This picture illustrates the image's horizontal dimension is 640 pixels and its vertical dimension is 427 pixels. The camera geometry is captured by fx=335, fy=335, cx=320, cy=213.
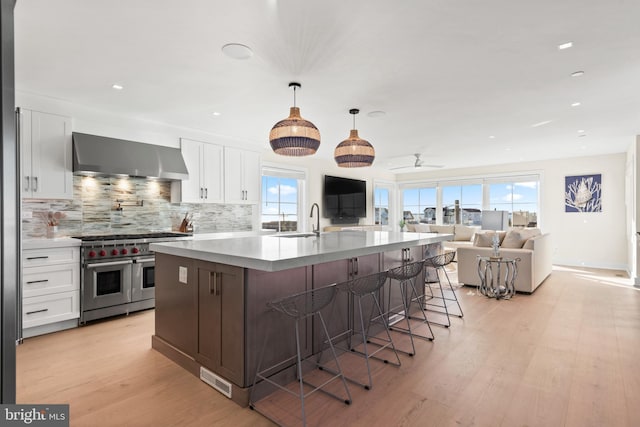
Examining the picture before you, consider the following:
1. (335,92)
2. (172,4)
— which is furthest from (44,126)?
(335,92)

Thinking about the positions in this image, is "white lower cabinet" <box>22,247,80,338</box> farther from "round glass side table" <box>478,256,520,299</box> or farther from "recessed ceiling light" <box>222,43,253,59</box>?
"round glass side table" <box>478,256,520,299</box>

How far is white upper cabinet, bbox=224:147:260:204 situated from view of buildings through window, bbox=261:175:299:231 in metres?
0.65

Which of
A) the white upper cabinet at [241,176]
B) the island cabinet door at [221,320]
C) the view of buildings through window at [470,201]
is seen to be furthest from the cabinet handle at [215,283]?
the view of buildings through window at [470,201]

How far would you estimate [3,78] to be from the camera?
3.13ft

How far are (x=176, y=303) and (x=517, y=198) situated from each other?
8399 millimetres

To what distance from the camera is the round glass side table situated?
477 cm

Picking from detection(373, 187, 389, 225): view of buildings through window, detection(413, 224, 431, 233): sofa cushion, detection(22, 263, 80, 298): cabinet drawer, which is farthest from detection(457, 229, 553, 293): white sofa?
detection(22, 263, 80, 298): cabinet drawer

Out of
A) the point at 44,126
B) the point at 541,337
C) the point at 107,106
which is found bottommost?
the point at 541,337

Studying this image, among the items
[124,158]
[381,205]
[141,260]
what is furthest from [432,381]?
[381,205]

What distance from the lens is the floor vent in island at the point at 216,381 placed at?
7.07ft

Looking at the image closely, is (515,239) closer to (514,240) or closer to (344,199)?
(514,240)

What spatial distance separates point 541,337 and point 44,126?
5.50 meters

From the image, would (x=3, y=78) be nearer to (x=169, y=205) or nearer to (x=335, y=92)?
(x=335, y=92)

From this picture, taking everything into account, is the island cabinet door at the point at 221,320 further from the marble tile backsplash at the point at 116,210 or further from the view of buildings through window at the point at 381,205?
the view of buildings through window at the point at 381,205
